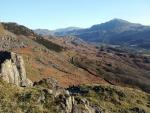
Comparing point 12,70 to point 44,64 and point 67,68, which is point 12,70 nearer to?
point 44,64

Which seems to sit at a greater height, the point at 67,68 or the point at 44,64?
the point at 44,64

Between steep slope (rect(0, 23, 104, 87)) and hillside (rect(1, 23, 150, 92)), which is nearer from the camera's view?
steep slope (rect(0, 23, 104, 87))

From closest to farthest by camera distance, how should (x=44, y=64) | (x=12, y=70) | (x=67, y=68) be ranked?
(x=12, y=70) → (x=44, y=64) → (x=67, y=68)

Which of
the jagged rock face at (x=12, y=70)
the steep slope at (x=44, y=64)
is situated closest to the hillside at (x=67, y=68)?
the steep slope at (x=44, y=64)

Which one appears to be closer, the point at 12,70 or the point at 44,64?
the point at 12,70

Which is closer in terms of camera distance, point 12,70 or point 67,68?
point 12,70

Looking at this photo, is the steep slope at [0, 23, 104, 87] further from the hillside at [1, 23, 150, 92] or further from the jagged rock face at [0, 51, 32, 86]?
the jagged rock face at [0, 51, 32, 86]

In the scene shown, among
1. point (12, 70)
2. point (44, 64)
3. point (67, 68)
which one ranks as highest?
point (12, 70)

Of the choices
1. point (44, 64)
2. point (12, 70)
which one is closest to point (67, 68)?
point (44, 64)

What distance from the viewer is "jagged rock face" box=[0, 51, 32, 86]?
157ft

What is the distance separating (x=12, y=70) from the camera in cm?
5097

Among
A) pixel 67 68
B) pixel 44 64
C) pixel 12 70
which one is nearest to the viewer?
pixel 12 70

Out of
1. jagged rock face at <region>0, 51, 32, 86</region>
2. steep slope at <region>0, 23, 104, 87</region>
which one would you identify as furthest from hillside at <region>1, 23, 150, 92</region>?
jagged rock face at <region>0, 51, 32, 86</region>

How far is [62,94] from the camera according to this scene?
116 feet
